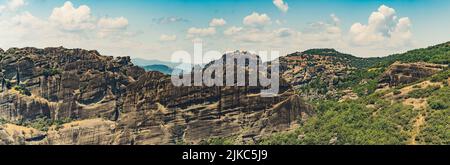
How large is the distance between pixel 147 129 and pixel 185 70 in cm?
1513

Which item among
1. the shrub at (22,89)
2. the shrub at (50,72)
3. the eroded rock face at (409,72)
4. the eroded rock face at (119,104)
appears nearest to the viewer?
the eroded rock face at (119,104)

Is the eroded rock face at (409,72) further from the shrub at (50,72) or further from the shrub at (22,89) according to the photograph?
the shrub at (22,89)

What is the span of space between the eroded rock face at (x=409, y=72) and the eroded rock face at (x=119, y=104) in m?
14.5

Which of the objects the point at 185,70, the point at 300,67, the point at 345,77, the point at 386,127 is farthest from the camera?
the point at 300,67

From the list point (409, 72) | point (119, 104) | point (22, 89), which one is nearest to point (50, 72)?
point (22, 89)

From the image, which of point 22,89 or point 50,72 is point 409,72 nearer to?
point 50,72

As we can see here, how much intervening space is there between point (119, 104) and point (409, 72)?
45043 mm

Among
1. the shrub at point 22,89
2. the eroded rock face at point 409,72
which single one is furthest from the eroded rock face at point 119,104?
the eroded rock face at point 409,72

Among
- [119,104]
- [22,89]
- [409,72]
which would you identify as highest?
[409,72]

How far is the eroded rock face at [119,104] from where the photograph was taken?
73375 mm

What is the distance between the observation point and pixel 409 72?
77312mm

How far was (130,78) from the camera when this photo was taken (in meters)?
95.4

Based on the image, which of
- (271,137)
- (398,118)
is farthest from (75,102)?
(398,118)
